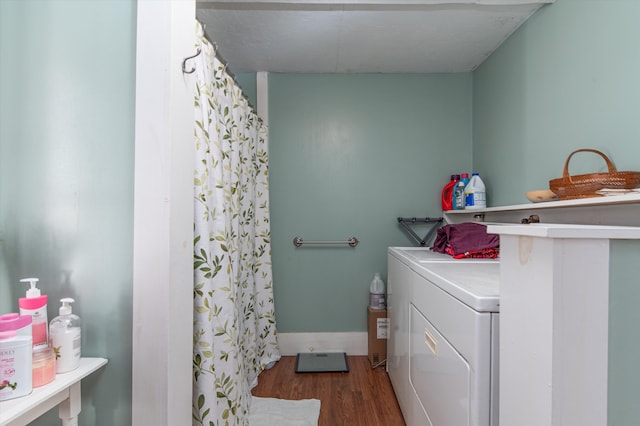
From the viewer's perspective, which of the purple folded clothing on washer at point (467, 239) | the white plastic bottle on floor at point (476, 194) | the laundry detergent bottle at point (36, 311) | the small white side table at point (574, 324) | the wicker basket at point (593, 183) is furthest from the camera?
the white plastic bottle on floor at point (476, 194)

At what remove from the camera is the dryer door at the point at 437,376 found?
0.86 m

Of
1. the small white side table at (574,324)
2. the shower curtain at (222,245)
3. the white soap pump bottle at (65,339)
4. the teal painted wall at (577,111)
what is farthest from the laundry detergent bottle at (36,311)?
the teal painted wall at (577,111)

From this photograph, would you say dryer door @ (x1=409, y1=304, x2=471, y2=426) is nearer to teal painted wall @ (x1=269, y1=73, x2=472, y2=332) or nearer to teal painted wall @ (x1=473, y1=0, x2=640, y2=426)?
teal painted wall @ (x1=473, y1=0, x2=640, y2=426)

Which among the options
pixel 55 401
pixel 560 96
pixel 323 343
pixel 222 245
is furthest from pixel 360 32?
pixel 323 343

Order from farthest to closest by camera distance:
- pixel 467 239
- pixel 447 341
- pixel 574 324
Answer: pixel 467 239 < pixel 447 341 < pixel 574 324

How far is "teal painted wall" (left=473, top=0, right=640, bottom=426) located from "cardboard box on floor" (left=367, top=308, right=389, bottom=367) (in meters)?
1.12

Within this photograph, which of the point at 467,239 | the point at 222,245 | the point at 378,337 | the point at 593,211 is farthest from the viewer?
the point at 378,337

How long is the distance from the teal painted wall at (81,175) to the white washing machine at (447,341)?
89cm

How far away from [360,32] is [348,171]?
3.08ft

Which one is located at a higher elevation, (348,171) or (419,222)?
(348,171)

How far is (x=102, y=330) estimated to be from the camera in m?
0.78

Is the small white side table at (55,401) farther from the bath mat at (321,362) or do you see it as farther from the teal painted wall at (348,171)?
the teal painted wall at (348,171)

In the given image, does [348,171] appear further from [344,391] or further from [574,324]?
[574,324]

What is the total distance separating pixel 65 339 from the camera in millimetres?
706
